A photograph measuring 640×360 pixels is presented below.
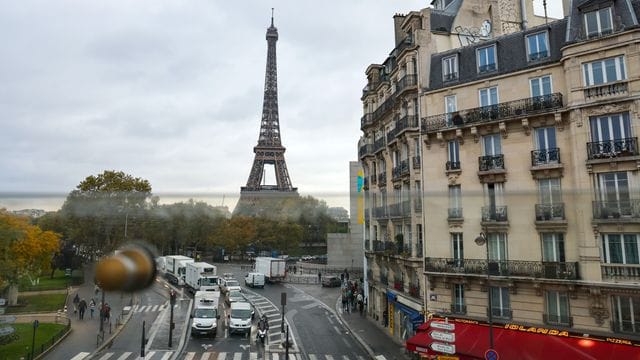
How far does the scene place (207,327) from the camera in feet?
93.8

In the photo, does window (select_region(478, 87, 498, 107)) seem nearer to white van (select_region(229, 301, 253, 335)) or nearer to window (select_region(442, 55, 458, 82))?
window (select_region(442, 55, 458, 82))

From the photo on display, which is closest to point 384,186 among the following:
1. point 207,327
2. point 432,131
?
point 432,131

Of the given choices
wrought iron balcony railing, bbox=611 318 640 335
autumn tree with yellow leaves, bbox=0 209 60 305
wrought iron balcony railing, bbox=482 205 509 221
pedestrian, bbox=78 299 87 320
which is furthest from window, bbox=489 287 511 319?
pedestrian, bbox=78 299 87 320

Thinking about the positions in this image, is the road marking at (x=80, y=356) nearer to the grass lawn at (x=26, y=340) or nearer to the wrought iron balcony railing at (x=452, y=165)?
the grass lawn at (x=26, y=340)

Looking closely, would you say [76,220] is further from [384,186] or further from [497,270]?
[384,186]

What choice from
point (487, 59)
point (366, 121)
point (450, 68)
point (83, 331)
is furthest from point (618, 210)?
point (83, 331)

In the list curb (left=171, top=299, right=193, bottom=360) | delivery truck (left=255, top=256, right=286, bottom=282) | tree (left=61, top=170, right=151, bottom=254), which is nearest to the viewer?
tree (left=61, top=170, right=151, bottom=254)

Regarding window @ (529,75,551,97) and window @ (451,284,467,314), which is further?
window @ (451,284,467,314)

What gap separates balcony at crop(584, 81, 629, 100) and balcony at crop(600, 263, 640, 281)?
310 inches

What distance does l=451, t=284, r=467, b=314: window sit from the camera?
23.9 metres

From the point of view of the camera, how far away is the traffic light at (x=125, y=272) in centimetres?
395

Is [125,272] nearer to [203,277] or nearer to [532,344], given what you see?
[532,344]

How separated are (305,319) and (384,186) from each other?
43.7 feet

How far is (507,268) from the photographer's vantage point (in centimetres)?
2225
